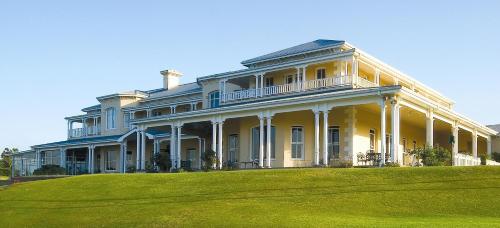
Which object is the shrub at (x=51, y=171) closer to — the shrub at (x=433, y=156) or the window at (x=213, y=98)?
the window at (x=213, y=98)

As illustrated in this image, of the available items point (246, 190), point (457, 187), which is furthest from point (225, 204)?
point (457, 187)

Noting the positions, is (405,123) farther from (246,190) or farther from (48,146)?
(48,146)

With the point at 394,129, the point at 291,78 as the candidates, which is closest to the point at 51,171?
the point at 291,78

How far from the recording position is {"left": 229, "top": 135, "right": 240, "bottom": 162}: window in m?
36.9

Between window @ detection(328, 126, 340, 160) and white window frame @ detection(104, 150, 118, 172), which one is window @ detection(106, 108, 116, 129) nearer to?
white window frame @ detection(104, 150, 118, 172)

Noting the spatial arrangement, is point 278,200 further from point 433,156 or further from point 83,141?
point 83,141

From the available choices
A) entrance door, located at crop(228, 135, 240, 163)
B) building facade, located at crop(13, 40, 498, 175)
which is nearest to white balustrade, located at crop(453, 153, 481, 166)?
building facade, located at crop(13, 40, 498, 175)

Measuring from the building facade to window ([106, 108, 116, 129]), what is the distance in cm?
797

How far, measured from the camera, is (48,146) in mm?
54125

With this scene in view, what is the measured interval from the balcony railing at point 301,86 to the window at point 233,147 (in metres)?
2.27

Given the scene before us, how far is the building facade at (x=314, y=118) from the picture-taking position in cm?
2990

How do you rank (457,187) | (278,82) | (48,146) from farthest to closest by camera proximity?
(48,146), (278,82), (457,187)

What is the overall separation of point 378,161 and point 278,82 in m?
9.98

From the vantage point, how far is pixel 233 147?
122ft
